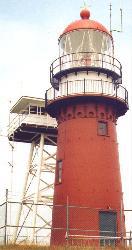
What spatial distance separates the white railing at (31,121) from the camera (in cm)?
4078

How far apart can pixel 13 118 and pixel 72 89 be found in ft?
38.2

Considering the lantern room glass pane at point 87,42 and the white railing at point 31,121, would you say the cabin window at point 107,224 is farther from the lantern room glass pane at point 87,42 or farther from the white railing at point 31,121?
the white railing at point 31,121

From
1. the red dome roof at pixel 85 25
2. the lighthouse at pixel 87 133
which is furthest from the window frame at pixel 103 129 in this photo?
the red dome roof at pixel 85 25

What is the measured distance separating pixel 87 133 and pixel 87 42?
226 inches

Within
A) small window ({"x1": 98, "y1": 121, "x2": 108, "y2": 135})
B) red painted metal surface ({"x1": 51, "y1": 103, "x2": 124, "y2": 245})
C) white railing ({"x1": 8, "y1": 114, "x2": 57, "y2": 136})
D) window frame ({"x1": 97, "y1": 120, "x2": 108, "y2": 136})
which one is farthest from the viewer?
white railing ({"x1": 8, "y1": 114, "x2": 57, "y2": 136})

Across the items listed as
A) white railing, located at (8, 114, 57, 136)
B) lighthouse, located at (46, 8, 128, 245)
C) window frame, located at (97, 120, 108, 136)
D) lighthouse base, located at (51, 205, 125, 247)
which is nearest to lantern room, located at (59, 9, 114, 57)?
lighthouse, located at (46, 8, 128, 245)

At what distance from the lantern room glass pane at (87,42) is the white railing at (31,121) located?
8.46 m

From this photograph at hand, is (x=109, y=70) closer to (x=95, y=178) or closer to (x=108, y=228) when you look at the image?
(x=95, y=178)

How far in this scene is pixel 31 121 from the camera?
40.9 metres

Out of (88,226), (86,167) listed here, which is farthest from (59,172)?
(88,226)

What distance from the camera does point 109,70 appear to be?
3241 cm

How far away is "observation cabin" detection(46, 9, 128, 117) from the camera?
32.0m

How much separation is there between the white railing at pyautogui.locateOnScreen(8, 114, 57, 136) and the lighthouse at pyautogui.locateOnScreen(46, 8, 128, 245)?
6.91 meters

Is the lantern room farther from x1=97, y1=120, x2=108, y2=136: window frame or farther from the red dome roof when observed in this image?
x1=97, y1=120, x2=108, y2=136: window frame
